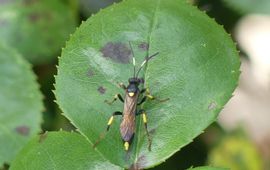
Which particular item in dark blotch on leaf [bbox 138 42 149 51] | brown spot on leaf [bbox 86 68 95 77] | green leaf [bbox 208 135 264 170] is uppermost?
dark blotch on leaf [bbox 138 42 149 51]

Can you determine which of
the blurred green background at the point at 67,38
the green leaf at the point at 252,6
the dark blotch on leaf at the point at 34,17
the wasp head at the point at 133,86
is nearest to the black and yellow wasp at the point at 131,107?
the wasp head at the point at 133,86

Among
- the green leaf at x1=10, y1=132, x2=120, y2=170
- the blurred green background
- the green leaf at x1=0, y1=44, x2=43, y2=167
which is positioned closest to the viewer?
the green leaf at x1=10, y1=132, x2=120, y2=170

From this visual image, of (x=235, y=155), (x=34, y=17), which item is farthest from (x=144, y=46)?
(x=235, y=155)

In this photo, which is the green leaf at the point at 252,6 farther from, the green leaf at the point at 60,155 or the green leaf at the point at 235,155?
the green leaf at the point at 60,155

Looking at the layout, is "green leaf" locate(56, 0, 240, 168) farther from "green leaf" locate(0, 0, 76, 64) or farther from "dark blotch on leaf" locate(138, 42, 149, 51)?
"green leaf" locate(0, 0, 76, 64)

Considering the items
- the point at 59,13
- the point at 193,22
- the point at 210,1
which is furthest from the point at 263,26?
the point at 193,22

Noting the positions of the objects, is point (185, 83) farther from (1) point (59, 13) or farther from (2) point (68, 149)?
(1) point (59, 13)

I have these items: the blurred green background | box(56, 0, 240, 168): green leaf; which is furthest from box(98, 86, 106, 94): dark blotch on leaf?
the blurred green background

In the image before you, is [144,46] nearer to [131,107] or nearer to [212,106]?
[131,107]
